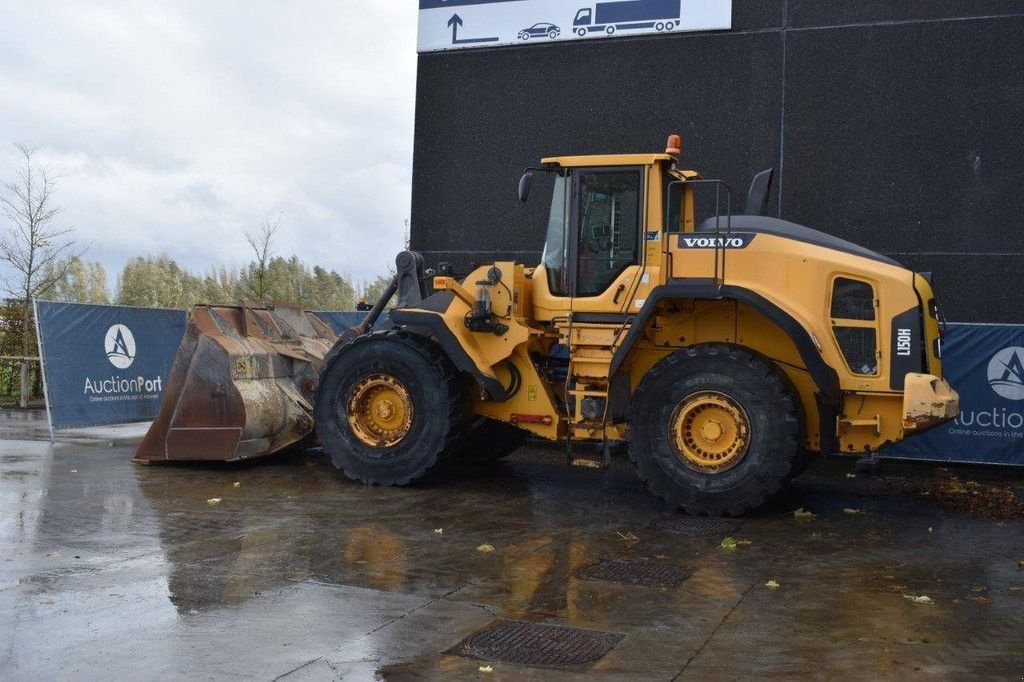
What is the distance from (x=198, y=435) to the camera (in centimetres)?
1130

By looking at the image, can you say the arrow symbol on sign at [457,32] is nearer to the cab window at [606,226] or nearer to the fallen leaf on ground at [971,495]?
the cab window at [606,226]

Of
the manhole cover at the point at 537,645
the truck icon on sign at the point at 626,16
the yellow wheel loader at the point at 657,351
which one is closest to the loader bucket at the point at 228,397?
the yellow wheel loader at the point at 657,351

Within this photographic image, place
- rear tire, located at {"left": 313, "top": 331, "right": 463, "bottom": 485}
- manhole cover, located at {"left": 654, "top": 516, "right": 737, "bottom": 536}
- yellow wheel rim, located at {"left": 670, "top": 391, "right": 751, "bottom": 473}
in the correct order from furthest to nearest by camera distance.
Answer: rear tire, located at {"left": 313, "top": 331, "right": 463, "bottom": 485}, yellow wheel rim, located at {"left": 670, "top": 391, "right": 751, "bottom": 473}, manhole cover, located at {"left": 654, "top": 516, "right": 737, "bottom": 536}

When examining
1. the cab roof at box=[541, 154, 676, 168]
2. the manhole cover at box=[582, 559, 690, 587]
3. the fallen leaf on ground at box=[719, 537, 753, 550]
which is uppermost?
the cab roof at box=[541, 154, 676, 168]

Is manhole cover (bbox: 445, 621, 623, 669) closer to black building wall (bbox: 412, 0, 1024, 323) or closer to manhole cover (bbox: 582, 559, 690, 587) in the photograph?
manhole cover (bbox: 582, 559, 690, 587)

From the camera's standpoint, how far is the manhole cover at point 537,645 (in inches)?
208

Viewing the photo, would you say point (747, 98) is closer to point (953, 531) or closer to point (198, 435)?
point (953, 531)

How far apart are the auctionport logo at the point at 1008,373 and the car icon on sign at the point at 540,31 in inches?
307

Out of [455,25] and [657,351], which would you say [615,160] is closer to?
[657,351]

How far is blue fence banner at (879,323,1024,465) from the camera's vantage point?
12320mm

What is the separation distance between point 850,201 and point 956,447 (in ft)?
12.3

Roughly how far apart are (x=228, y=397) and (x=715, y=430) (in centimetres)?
519

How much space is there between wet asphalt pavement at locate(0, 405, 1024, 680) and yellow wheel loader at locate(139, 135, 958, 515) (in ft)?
1.86

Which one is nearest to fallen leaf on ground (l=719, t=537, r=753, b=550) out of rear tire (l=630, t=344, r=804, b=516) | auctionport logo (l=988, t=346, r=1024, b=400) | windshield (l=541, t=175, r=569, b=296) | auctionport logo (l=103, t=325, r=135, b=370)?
rear tire (l=630, t=344, r=804, b=516)
